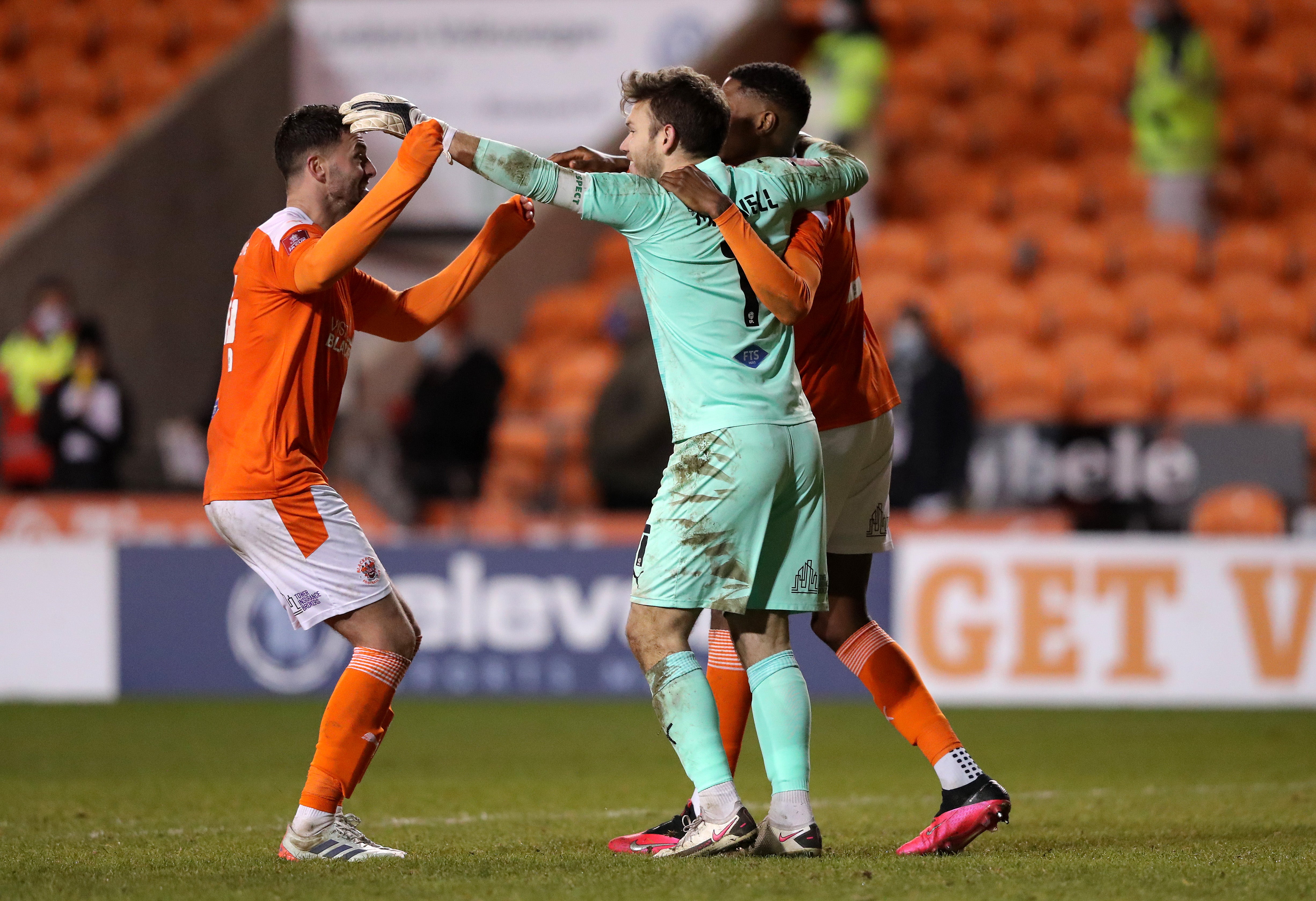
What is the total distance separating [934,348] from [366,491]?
379 centimetres

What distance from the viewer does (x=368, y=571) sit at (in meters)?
4.41

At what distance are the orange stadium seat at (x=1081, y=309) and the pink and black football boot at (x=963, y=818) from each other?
886cm

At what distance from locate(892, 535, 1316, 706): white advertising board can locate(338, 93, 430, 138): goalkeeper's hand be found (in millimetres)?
5881

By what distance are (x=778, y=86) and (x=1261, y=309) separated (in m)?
9.50

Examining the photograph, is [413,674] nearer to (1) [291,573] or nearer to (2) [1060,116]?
(1) [291,573]

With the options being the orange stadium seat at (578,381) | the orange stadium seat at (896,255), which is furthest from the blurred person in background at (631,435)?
the orange stadium seat at (896,255)

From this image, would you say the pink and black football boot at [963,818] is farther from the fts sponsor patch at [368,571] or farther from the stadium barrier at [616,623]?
the stadium barrier at [616,623]

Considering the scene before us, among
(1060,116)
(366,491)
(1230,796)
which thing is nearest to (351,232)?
(1230,796)

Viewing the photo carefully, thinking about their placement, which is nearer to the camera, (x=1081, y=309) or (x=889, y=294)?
(x=889, y=294)

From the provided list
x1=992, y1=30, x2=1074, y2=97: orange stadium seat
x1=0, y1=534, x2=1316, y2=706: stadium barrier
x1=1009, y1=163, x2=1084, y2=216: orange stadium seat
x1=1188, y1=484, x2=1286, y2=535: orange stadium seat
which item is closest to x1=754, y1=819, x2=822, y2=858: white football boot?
x1=0, y1=534, x2=1316, y2=706: stadium barrier

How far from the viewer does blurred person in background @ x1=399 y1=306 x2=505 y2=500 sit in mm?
10938

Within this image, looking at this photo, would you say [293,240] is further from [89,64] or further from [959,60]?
[89,64]

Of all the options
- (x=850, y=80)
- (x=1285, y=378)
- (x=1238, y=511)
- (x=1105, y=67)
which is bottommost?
(x=1238, y=511)

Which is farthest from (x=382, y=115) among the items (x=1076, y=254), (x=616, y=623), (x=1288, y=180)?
(x=1288, y=180)
